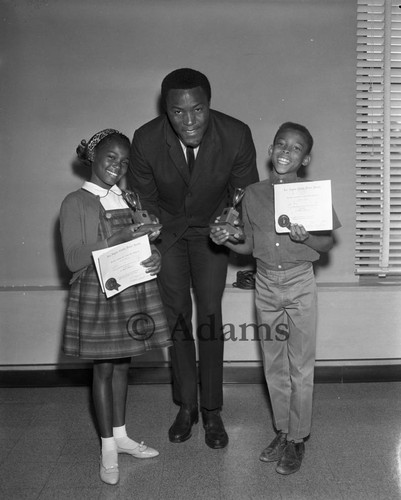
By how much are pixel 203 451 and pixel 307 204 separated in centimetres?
130

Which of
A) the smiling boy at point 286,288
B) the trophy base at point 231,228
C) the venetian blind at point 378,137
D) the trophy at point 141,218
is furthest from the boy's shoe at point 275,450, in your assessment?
the venetian blind at point 378,137

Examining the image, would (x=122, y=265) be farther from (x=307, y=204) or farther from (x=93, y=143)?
(x=307, y=204)

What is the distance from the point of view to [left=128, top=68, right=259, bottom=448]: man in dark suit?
117 inches

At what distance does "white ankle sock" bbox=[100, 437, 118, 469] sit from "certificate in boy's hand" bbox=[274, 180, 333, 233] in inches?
48.3

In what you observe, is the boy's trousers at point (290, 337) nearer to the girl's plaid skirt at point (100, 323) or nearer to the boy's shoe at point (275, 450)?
the boy's shoe at point (275, 450)

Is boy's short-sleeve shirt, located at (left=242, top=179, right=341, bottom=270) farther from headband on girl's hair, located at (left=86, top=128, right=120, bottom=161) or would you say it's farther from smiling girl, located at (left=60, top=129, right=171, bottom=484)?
headband on girl's hair, located at (left=86, top=128, right=120, bottom=161)

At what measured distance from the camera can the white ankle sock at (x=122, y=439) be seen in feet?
9.69

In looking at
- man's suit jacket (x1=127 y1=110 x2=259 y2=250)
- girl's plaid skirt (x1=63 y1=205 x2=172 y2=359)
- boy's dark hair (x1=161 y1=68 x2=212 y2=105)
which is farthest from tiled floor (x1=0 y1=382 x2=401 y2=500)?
boy's dark hair (x1=161 y1=68 x2=212 y2=105)

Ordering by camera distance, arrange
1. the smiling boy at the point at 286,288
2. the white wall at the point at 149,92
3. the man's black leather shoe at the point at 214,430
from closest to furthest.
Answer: the smiling boy at the point at 286,288 → the man's black leather shoe at the point at 214,430 → the white wall at the point at 149,92

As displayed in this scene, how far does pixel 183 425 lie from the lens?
320cm

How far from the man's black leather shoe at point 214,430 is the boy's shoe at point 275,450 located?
222 mm

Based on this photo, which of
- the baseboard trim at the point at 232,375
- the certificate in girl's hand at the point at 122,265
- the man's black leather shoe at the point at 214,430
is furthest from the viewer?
the baseboard trim at the point at 232,375

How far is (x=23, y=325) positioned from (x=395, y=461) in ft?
7.56

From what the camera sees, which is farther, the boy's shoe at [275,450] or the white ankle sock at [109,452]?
the boy's shoe at [275,450]
